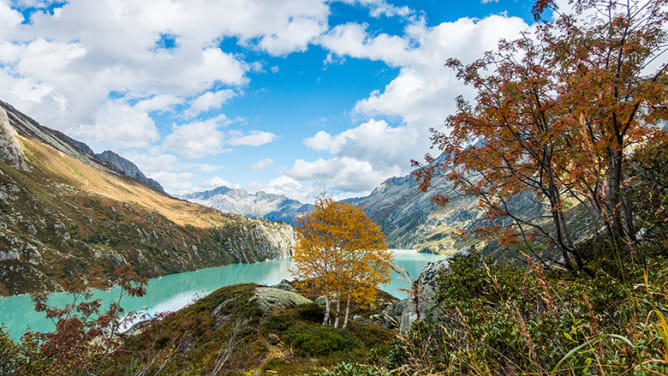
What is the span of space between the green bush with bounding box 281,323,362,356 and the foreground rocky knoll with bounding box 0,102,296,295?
38.3 metres

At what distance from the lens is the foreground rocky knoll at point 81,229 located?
7239 cm

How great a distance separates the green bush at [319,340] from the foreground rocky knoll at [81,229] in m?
38.3

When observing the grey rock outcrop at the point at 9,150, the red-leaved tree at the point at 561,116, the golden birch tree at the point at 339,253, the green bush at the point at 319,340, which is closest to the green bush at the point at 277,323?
the green bush at the point at 319,340

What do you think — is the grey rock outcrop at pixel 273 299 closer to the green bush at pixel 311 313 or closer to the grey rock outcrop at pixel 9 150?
the green bush at pixel 311 313

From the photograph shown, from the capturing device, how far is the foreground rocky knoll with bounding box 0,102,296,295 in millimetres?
72394

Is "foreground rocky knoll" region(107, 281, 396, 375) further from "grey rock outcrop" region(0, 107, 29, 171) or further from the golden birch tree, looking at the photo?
"grey rock outcrop" region(0, 107, 29, 171)

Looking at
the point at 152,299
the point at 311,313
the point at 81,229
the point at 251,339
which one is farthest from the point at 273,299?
the point at 81,229

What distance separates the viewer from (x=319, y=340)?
15930mm

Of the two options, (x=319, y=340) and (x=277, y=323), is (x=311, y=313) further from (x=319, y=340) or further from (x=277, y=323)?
(x=319, y=340)

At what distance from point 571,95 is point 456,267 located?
4.55 m

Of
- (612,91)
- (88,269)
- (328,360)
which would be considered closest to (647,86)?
(612,91)

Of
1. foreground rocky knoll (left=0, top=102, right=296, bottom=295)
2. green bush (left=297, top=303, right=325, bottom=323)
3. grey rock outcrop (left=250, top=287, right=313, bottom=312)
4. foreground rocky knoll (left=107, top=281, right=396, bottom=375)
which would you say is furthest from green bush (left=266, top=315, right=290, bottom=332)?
foreground rocky knoll (left=0, top=102, right=296, bottom=295)

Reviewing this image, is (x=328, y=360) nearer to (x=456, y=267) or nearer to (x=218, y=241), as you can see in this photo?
(x=456, y=267)

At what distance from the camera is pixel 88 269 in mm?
83812
